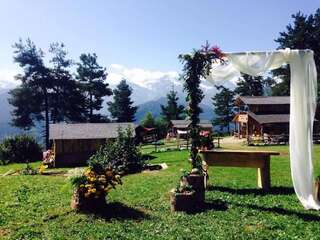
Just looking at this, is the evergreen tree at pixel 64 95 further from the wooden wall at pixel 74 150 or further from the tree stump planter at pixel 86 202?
the tree stump planter at pixel 86 202

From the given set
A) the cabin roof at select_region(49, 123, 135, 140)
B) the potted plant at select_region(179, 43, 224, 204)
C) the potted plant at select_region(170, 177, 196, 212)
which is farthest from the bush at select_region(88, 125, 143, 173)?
the potted plant at select_region(170, 177, 196, 212)

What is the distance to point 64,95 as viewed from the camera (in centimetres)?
7125

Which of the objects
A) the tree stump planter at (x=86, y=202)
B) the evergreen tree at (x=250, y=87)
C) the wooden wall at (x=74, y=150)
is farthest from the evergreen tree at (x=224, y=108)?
the tree stump planter at (x=86, y=202)

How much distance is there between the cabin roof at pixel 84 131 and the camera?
3968 centimetres

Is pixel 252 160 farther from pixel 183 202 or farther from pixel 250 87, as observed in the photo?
pixel 250 87

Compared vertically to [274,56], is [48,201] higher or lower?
lower

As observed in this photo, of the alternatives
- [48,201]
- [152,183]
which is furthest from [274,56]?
[48,201]

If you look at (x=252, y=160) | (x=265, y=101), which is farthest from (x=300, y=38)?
(x=252, y=160)

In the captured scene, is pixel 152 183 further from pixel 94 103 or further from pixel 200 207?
pixel 94 103

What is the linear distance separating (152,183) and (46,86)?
55.2m

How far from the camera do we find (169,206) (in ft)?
42.3

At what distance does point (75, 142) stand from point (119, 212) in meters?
28.2

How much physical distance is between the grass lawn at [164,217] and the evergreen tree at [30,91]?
54282 mm

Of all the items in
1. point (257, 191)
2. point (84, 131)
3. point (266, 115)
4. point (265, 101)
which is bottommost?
point (257, 191)
